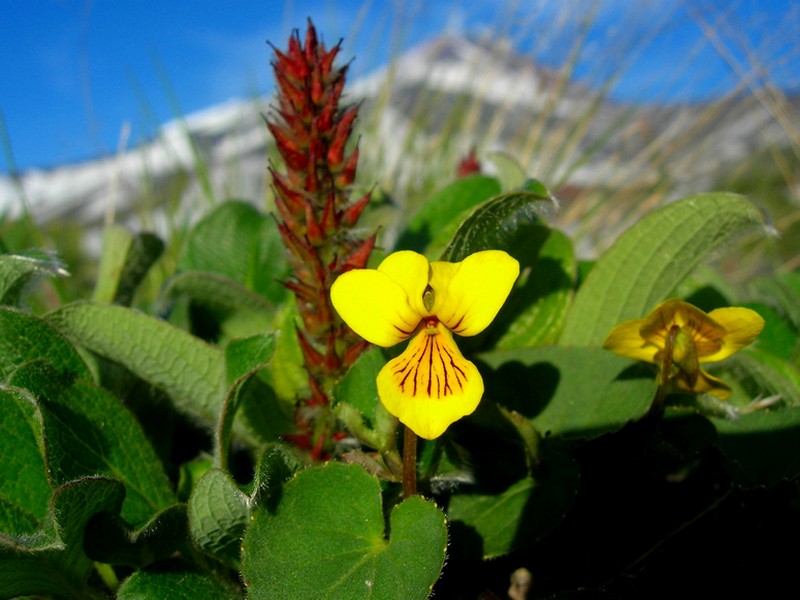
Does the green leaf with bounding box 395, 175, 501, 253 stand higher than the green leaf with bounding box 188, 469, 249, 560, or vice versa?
the green leaf with bounding box 395, 175, 501, 253

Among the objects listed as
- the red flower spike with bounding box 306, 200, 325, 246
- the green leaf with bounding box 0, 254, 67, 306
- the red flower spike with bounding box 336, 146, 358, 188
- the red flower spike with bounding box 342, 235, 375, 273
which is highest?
the red flower spike with bounding box 336, 146, 358, 188

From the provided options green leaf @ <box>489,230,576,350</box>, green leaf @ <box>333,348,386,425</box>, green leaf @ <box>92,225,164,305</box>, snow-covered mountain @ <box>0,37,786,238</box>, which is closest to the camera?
green leaf @ <box>333,348,386,425</box>

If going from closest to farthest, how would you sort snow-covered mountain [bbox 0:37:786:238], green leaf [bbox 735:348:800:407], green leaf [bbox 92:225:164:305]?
green leaf [bbox 735:348:800:407] < green leaf [bbox 92:225:164:305] < snow-covered mountain [bbox 0:37:786:238]

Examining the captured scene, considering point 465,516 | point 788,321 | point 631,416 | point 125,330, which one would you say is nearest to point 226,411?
point 125,330

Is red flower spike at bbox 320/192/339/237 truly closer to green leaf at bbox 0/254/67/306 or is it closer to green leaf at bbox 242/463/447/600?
green leaf at bbox 242/463/447/600

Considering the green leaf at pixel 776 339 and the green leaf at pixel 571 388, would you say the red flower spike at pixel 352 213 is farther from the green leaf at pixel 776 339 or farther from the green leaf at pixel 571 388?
the green leaf at pixel 776 339

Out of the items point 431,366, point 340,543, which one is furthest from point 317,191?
point 340,543

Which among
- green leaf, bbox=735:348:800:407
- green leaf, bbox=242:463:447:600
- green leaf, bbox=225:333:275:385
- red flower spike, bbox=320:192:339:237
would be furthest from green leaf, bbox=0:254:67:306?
green leaf, bbox=735:348:800:407

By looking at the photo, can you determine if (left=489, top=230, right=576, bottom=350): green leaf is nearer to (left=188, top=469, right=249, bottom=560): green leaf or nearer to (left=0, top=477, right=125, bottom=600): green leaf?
(left=188, top=469, right=249, bottom=560): green leaf

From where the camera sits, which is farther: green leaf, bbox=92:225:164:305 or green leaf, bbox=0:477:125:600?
green leaf, bbox=92:225:164:305
